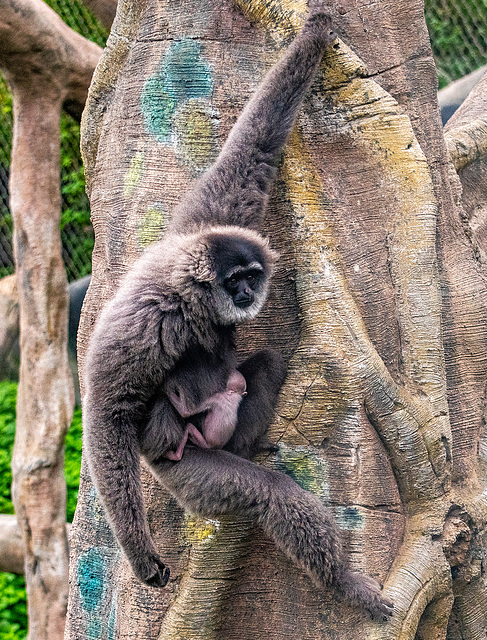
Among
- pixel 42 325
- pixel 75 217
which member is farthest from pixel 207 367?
pixel 75 217

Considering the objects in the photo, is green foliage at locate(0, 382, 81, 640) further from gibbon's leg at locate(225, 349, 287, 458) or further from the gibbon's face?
the gibbon's face

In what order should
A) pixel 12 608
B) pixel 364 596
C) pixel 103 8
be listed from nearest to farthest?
pixel 364 596, pixel 103 8, pixel 12 608

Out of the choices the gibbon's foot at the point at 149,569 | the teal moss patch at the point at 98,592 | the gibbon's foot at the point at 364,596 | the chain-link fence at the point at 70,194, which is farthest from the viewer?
the chain-link fence at the point at 70,194

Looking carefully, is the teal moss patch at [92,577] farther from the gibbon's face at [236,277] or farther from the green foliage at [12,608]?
the green foliage at [12,608]

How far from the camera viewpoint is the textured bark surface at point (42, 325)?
20.8 feet

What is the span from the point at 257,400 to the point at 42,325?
3.68 meters

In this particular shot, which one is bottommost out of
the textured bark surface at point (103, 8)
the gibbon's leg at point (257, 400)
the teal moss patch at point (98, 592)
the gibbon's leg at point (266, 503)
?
the teal moss patch at point (98, 592)

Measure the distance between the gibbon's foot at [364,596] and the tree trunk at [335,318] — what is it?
0.05 meters

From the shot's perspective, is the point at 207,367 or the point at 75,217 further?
the point at 75,217

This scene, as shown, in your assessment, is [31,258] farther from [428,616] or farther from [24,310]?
[428,616]

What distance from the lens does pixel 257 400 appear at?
3.32 m

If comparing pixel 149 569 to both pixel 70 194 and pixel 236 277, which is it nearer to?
pixel 236 277

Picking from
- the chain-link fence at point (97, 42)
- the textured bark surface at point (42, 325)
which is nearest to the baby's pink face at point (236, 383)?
the textured bark surface at point (42, 325)

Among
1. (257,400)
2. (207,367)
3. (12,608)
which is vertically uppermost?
(207,367)
